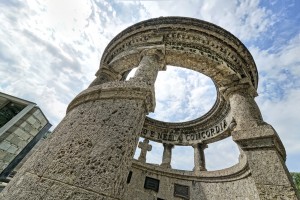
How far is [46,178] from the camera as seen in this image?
1920 millimetres

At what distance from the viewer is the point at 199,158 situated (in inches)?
407

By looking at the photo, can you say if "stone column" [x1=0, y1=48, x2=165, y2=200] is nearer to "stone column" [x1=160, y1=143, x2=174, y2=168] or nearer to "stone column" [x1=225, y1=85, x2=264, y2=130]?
"stone column" [x1=225, y1=85, x2=264, y2=130]

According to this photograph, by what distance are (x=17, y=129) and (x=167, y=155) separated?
9.17m

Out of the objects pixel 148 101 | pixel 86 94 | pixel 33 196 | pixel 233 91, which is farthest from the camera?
pixel 233 91

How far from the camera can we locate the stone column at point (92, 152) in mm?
1811

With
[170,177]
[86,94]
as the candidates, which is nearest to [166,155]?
[170,177]

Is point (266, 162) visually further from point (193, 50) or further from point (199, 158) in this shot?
point (199, 158)

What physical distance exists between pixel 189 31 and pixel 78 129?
462cm

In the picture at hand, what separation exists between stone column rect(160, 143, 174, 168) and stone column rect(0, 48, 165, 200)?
8.89 metres

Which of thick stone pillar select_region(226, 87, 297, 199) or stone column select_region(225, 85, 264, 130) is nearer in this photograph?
thick stone pillar select_region(226, 87, 297, 199)

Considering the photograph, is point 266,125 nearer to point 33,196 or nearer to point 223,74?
point 223,74

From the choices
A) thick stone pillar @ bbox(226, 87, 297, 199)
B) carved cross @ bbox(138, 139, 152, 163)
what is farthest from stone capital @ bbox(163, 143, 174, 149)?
thick stone pillar @ bbox(226, 87, 297, 199)

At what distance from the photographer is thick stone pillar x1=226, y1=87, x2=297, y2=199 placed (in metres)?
2.58

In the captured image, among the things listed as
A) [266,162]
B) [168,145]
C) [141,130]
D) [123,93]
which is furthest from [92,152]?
[168,145]
